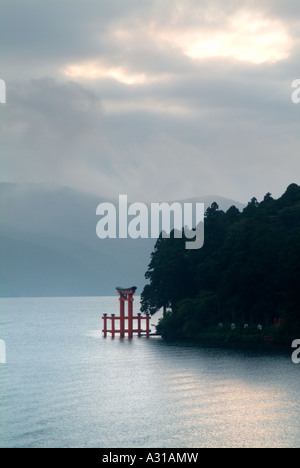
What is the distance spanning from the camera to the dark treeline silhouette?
3684 inches

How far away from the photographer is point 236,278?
99.9 metres

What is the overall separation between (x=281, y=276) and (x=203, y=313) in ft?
54.9

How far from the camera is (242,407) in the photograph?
57438mm

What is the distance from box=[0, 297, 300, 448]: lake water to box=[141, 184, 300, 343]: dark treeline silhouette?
744 cm

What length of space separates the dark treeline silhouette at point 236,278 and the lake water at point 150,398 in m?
7.44

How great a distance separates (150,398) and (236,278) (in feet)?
129
